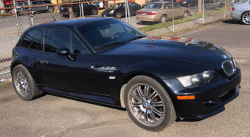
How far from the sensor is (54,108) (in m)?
5.18

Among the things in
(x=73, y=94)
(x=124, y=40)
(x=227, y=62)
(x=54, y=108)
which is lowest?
(x=54, y=108)

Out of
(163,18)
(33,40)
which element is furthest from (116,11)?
(33,40)

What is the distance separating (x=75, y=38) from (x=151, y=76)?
1.74 meters

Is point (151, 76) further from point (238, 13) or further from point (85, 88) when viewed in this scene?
point (238, 13)

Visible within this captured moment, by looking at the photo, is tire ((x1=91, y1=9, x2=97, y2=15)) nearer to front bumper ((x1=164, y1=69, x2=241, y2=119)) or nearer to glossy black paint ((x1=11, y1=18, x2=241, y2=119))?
glossy black paint ((x1=11, y1=18, x2=241, y2=119))

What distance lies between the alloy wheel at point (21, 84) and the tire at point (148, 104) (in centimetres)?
269

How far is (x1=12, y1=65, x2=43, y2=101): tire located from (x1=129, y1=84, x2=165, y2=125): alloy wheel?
8.18ft

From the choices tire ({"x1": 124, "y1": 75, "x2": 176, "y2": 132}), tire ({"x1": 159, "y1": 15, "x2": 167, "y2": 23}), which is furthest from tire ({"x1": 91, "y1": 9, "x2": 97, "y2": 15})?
tire ({"x1": 124, "y1": 75, "x2": 176, "y2": 132})

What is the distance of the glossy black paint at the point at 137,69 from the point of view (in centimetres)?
348

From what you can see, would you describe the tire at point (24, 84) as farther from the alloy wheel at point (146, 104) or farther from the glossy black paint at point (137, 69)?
the alloy wheel at point (146, 104)

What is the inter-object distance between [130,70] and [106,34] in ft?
4.12

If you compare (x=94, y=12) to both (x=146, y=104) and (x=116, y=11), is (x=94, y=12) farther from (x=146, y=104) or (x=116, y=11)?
(x=146, y=104)

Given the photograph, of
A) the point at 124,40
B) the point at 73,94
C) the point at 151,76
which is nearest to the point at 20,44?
the point at 73,94

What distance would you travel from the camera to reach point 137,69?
3721 millimetres
